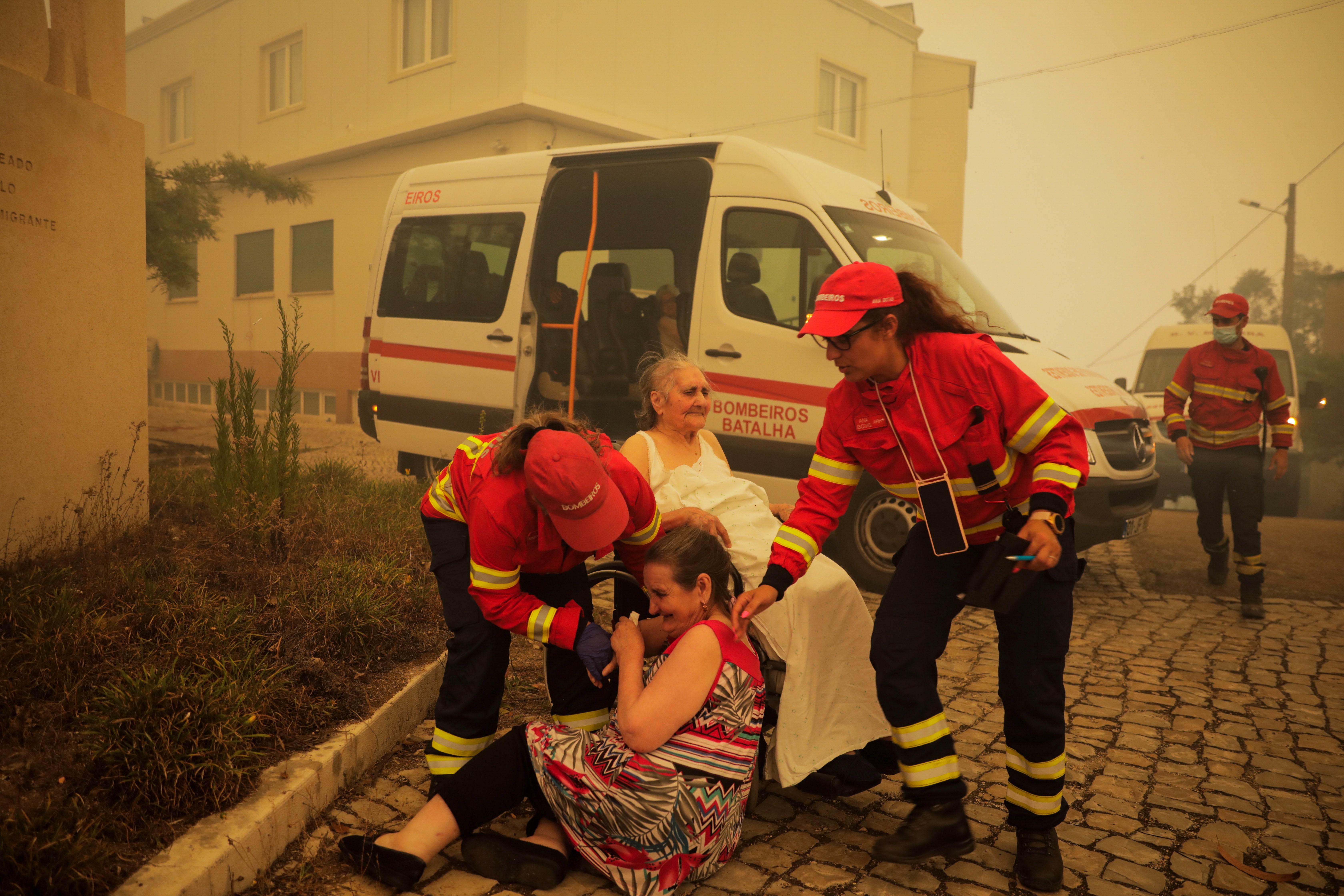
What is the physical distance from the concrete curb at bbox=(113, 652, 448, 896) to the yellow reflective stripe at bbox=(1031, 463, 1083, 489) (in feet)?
7.49

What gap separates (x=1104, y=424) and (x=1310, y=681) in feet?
5.48

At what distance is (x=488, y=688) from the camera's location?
2912 mm

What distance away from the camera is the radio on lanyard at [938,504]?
268 centimetres

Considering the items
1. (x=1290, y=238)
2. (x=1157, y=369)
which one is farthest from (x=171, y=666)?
(x=1290, y=238)

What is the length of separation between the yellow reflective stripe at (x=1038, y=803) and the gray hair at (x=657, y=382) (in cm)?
200

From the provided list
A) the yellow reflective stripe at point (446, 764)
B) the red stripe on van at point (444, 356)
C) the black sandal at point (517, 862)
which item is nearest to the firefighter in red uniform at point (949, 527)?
the black sandal at point (517, 862)

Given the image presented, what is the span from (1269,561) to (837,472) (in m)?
6.59

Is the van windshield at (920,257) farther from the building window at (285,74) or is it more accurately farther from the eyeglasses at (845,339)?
the building window at (285,74)

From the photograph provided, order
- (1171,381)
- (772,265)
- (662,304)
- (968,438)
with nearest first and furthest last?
(968,438), (772,265), (662,304), (1171,381)

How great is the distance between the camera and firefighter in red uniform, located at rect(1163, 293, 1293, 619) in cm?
609

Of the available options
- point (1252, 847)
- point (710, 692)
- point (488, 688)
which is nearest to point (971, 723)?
point (1252, 847)

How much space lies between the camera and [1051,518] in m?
2.52

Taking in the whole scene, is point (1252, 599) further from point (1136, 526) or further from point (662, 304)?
point (662, 304)

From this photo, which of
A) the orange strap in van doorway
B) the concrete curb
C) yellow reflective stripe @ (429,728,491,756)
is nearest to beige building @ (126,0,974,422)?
the orange strap in van doorway
